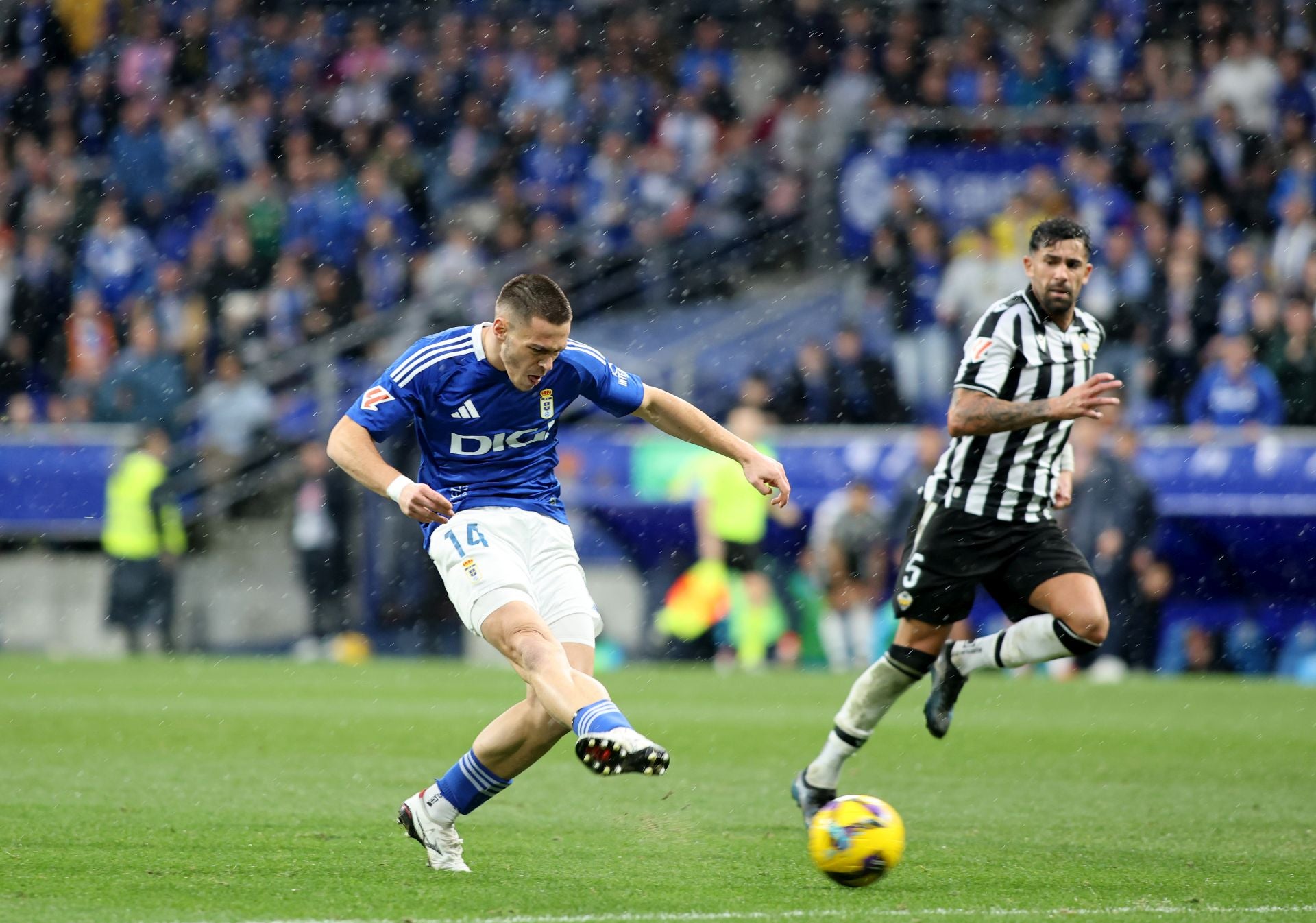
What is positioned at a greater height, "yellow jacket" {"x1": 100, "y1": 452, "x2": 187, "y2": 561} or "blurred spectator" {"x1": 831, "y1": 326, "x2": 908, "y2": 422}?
"blurred spectator" {"x1": 831, "y1": 326, "x2": 908, "y2": 422}

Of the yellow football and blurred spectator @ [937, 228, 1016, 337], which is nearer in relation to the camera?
the yellow football

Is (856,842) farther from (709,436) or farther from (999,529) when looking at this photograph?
(999,529)

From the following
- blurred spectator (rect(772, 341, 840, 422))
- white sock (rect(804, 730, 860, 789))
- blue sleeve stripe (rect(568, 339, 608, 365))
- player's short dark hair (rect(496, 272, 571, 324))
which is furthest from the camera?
blurred spectator (rect(772, 341, 840, 422))

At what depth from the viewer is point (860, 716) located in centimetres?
738

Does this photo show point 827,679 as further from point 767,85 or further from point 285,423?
point 767,85

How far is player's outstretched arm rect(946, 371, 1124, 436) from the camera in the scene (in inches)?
266

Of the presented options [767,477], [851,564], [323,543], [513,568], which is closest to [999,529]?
[767,477]

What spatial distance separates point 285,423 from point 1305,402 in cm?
1014

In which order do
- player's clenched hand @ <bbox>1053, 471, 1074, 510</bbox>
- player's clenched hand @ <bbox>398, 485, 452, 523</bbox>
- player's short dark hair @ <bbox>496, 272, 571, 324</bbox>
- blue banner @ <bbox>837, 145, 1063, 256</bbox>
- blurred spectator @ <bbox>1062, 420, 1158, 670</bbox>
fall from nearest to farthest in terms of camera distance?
player's clenched hand @ <bbox>398, 485, 452, 523</bbox>
player's short dark hair @ <bbox>496, 272, 571, 324</bbox>
player's clenched hand @ <bbox>1053, 471, 1074, 510</bbox>
blurred spectator @ <bbox>1062, 420, 1158, 670</bbox>
blue banner @ <bbox>837, 145, 1063, 256</bbox>

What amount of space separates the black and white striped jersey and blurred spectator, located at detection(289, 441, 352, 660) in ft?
37.9

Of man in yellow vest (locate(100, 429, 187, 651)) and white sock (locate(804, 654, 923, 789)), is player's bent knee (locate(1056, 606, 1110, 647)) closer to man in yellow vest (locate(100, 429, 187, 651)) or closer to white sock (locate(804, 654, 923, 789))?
white sock (locate(804, 654, 923, 789))

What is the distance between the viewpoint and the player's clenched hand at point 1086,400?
671 centimetres

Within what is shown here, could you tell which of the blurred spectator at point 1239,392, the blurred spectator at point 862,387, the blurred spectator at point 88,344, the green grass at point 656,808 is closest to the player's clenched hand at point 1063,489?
the green grass at point 656,808

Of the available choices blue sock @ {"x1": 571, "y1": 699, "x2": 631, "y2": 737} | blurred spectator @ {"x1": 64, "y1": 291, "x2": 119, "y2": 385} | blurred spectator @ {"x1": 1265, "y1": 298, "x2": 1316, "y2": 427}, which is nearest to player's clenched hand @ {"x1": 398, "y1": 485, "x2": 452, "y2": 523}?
blue sock @ {"x1": 571, "y1": 699, "x2": 631, "y2": 737}
